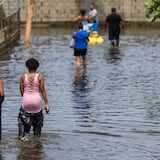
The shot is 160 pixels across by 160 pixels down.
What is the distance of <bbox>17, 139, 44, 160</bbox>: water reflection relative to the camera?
1081 cm

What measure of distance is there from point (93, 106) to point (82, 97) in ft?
4.46

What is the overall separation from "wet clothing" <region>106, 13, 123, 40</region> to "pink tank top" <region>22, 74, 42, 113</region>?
2027cm

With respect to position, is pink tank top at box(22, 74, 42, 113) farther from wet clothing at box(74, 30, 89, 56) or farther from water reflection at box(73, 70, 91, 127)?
wet clothing at box(74, 30, 89, 56)

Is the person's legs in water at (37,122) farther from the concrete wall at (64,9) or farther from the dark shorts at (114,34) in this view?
the concrete wall at (64,9)

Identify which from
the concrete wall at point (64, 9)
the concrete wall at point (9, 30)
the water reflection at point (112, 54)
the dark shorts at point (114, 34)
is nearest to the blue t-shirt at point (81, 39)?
the water reflection at point (112, 54)

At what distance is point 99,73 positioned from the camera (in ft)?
71.9

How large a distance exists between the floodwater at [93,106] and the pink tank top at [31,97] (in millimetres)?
566

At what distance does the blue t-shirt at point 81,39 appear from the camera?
73.1ft

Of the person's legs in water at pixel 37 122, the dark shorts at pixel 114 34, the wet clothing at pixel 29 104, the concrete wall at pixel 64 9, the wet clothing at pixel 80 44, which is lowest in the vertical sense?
the concrete wall at pixel 64 9

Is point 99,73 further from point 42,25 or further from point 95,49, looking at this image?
point 42,25

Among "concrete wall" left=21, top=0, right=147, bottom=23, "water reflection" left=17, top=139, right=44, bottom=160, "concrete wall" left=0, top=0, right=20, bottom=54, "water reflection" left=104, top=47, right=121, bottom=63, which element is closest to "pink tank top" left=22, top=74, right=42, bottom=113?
"water reflection" left=17, top=139, right=44, bottom=160

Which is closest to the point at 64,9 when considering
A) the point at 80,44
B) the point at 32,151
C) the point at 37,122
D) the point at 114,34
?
the point at 114,34

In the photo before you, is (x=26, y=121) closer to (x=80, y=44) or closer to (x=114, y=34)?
(x=80, y=44)

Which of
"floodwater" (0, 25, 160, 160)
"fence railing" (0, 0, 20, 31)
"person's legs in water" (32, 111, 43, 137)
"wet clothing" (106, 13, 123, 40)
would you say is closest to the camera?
"floodwater" (0, 25, 160, 160)
